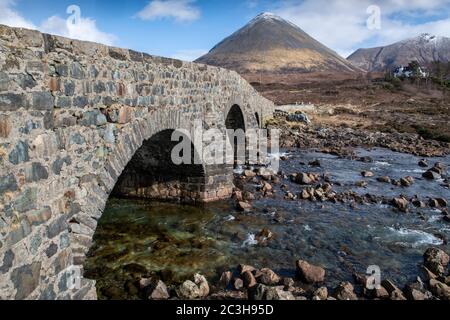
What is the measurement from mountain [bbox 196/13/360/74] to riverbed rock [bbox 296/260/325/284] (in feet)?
348

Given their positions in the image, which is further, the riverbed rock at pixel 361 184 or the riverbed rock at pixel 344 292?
the riverbed rock at pixel 361 184

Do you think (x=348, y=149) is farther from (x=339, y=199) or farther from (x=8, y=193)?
(x=8, y=193)

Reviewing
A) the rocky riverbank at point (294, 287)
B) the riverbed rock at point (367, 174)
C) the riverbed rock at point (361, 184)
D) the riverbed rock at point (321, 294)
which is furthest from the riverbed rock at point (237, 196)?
the riverbed rock at point (367, 174)

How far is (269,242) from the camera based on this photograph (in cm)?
1069

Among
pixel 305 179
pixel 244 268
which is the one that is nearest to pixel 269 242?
pixel 244 268

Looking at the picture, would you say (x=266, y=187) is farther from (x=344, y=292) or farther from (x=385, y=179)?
(x=344, y=292)

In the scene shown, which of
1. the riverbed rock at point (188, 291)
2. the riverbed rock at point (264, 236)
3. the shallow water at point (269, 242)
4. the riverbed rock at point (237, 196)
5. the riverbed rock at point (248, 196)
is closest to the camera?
the riverbed rock at point (188, 291)

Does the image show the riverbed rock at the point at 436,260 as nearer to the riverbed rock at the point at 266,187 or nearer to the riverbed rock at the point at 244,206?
the riverbed rock at the point at 244,206

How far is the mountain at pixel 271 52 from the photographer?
4934 inches

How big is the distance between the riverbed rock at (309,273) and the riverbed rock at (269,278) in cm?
54

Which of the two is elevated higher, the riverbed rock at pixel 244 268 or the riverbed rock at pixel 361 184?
the riverbed rock at pixel 361 184

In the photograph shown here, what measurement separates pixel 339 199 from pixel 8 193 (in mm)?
11820

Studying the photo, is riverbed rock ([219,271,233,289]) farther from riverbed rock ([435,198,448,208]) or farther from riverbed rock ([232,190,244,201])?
riverbed rock ([435,198,448,208])
